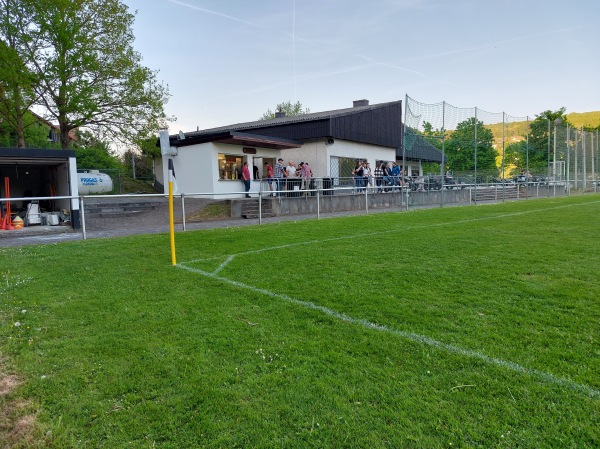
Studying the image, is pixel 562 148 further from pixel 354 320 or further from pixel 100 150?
pixel 100 150

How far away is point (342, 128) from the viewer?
23.4 metres

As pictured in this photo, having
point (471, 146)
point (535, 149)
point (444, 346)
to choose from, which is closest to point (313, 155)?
point (471, 146)

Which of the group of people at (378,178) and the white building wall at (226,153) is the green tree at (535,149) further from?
the white building wall at (226,153)

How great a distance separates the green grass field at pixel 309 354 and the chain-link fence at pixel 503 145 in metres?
14.3

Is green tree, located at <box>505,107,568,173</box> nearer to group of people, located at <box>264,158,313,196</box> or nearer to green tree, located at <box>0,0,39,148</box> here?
Result: group of people, located at <box>264,158,313,196</box>

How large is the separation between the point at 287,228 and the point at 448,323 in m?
7.63

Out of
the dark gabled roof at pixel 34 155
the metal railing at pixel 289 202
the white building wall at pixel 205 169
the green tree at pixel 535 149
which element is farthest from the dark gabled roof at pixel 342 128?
the green tree at pixel 535 149

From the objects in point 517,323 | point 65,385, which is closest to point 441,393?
point 517,323

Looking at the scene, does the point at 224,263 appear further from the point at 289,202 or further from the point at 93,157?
the point at 93,157

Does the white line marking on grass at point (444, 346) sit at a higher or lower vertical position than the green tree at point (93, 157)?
lower

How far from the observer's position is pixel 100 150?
104 feet

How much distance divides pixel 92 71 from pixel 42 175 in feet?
28.4

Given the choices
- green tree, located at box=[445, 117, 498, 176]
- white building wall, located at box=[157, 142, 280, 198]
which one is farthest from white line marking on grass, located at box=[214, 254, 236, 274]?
green tree, located at box=[445, 117, 498, 176]

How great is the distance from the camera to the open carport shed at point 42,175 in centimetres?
1335
